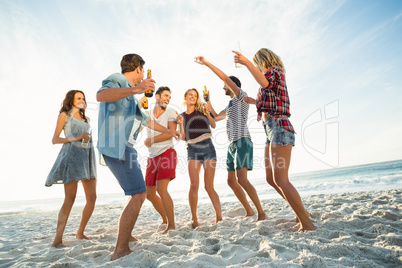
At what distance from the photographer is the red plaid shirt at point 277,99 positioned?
2.57 meters

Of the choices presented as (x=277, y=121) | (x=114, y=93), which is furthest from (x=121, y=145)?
(x=277, y=121)

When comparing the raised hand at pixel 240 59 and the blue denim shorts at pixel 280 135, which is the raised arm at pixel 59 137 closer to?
the raised hand at pixel 240 59

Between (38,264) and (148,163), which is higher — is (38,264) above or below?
below

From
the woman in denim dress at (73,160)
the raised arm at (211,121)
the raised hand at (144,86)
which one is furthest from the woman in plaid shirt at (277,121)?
the woman in denim dress at (73,160)

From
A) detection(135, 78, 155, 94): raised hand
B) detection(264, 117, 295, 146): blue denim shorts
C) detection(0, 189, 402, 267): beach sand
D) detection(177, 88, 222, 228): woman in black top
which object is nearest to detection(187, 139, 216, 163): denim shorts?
detection(177, 88, 222, 228): woman in black top

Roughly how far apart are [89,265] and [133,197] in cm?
68

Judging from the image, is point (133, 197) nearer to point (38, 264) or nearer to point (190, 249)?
point (190, 249)

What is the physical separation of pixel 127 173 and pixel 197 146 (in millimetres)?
1629

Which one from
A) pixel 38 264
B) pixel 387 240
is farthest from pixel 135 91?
pixel 387 240

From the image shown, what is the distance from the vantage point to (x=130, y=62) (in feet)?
8.30

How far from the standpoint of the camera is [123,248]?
2121 millimetres

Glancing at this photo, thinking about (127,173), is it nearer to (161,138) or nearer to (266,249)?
(161,138)

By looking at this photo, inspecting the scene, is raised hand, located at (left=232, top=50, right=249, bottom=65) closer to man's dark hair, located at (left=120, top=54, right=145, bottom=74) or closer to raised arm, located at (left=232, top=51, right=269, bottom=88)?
raised arm, located at (left=232, top=51, right=269, bottom=88)

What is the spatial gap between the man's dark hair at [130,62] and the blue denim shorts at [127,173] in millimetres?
948
